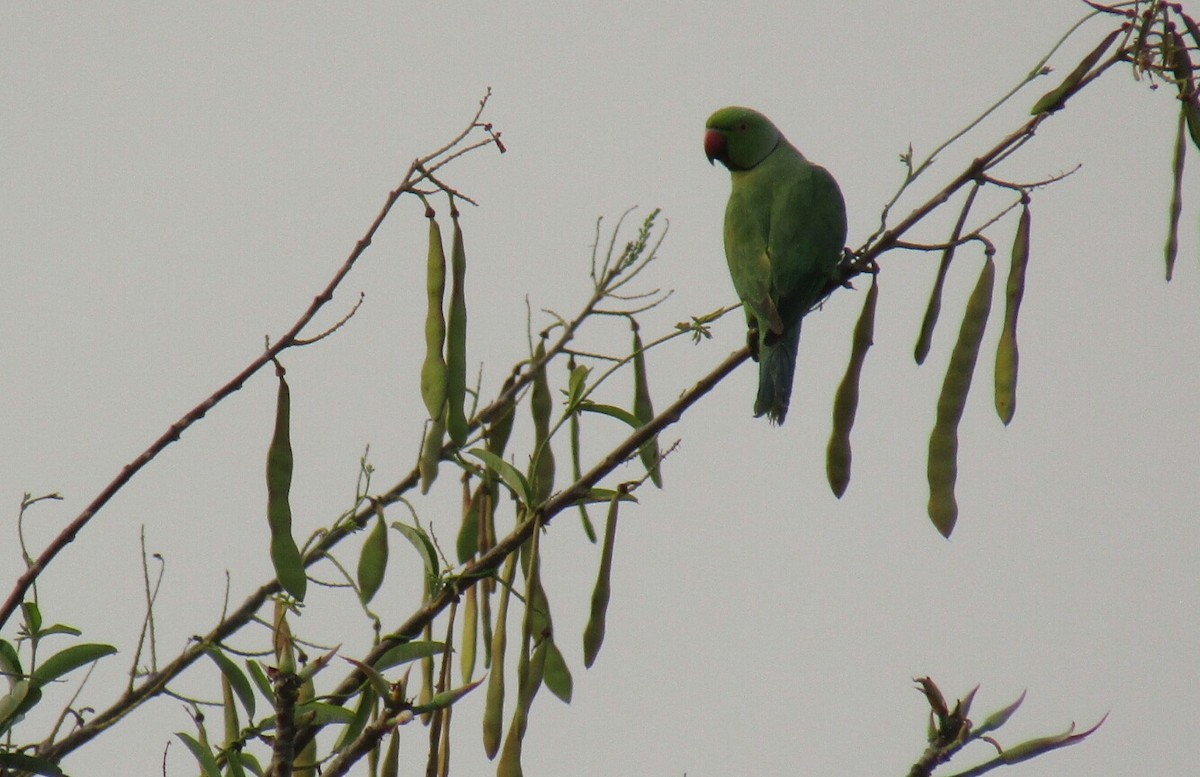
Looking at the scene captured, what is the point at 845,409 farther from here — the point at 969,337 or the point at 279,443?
the point at 279,443

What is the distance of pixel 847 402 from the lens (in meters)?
2.30

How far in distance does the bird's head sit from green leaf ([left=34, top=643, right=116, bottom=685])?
11.9 ft

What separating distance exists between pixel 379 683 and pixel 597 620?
528 millimetres

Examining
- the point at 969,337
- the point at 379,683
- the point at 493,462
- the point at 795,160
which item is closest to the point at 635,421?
the point at 493,462

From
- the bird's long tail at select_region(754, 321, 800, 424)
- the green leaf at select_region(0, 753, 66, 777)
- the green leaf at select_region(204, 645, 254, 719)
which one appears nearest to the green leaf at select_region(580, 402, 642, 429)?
the green leaf at select_region(204, 645, 254, 719)

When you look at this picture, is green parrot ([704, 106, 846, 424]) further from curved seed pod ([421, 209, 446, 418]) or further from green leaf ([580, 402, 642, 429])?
curved seed pod ([421, 209, 446, 418])

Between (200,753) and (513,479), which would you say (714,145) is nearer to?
(513,479)

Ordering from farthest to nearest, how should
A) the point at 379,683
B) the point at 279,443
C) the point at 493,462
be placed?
the point at 493,462 < the point at 279,443 < the point at 379,683

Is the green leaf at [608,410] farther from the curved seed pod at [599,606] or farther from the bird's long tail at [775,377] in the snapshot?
the bird's long tail at [775,377]

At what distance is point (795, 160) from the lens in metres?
4.65

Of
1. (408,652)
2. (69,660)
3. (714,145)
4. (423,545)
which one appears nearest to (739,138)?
(714,145)

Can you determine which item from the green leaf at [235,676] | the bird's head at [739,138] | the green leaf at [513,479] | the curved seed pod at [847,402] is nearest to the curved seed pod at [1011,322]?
the curved seed pod at [847,402]

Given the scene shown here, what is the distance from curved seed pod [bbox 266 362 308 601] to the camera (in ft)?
6.48

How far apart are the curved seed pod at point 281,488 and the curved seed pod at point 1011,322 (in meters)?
1.21
